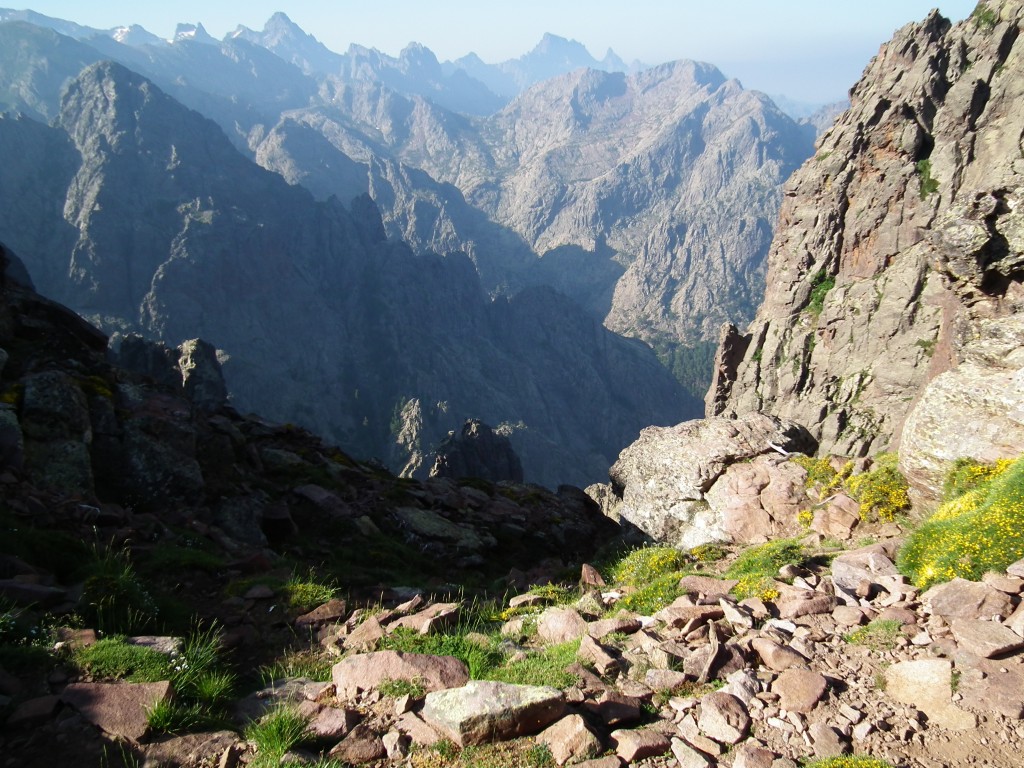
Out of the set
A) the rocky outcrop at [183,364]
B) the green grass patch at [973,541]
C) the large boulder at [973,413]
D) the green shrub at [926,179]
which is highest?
the green shrub at [926,179]

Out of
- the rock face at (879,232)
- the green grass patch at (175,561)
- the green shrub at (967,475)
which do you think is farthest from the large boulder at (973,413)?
the rock face at (879,232)

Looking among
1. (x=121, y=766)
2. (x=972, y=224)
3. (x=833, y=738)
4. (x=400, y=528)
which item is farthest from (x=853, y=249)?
(x=121, y=766)

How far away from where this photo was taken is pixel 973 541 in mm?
11203

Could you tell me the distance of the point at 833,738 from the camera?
25.5 feet

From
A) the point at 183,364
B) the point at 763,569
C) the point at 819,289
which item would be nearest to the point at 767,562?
the point at 763,569

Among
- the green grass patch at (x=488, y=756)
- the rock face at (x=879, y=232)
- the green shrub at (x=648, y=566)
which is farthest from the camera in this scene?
the rock face at (x=879, y=232)

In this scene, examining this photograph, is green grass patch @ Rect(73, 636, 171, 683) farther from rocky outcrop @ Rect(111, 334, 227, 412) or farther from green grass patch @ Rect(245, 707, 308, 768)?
rocky outcrop @ Rect(111, 334, 227, 412)

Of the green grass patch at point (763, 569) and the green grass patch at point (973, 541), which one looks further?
the green grass patch at point (763, 569)

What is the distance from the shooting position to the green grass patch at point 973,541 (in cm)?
1078

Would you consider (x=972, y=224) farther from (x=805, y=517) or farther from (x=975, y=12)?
(x=975, y=12)

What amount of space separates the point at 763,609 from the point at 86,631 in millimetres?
11608

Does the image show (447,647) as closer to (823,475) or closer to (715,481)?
(823,475)

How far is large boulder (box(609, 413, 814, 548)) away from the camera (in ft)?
78.2

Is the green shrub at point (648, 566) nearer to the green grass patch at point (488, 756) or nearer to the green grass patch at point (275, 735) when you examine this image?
the green grass patch at point (488, 756)
